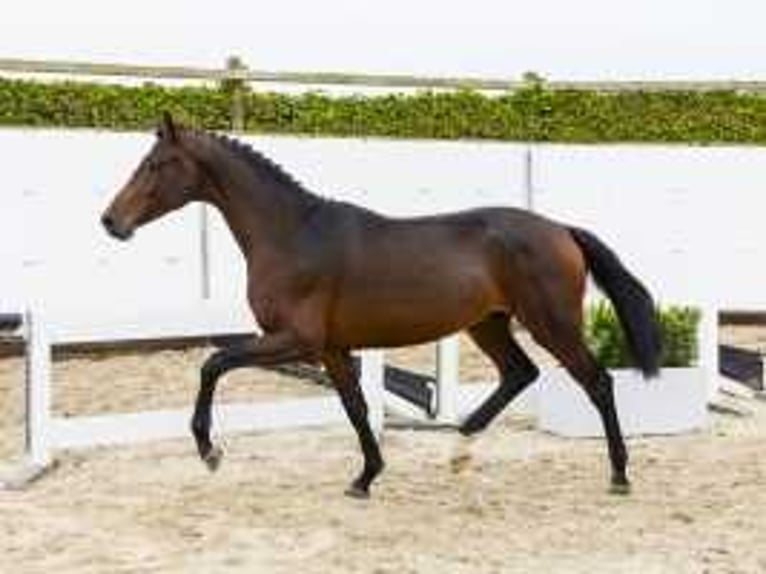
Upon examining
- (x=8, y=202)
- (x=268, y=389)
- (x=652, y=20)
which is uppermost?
(x=652, y=20)

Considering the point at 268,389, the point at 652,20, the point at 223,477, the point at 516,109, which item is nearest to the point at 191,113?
the point at 516,109

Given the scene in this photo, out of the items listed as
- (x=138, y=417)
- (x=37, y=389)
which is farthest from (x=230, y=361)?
(x=138, y=417)

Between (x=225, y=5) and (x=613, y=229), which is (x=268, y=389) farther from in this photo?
(x=225, y=5)

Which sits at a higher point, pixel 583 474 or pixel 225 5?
pixel 225 5

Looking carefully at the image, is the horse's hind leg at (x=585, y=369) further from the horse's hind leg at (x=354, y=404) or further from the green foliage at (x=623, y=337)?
the green foliage at (x=623, y=337)

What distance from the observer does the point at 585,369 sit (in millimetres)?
7859

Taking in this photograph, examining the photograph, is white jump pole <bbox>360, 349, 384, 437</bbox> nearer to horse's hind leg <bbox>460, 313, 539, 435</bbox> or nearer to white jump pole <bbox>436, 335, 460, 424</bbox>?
white jump pole <bbox>436, 335, 460, 424</bbox>

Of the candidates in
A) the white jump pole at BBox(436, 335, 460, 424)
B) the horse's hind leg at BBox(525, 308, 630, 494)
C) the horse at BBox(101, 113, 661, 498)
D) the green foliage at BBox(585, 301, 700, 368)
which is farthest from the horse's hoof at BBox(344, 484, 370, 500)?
the green foliage at BBox(585, 301, 700, 368)

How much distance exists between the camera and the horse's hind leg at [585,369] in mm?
7781

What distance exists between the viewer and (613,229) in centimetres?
1562

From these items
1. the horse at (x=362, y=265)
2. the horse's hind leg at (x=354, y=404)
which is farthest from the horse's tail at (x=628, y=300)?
the horse's hind leg at (x=354, y=404)

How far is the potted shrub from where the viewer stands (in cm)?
941

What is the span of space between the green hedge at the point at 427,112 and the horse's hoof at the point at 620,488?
7.88 m

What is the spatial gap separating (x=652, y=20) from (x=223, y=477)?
1188 centimetres
